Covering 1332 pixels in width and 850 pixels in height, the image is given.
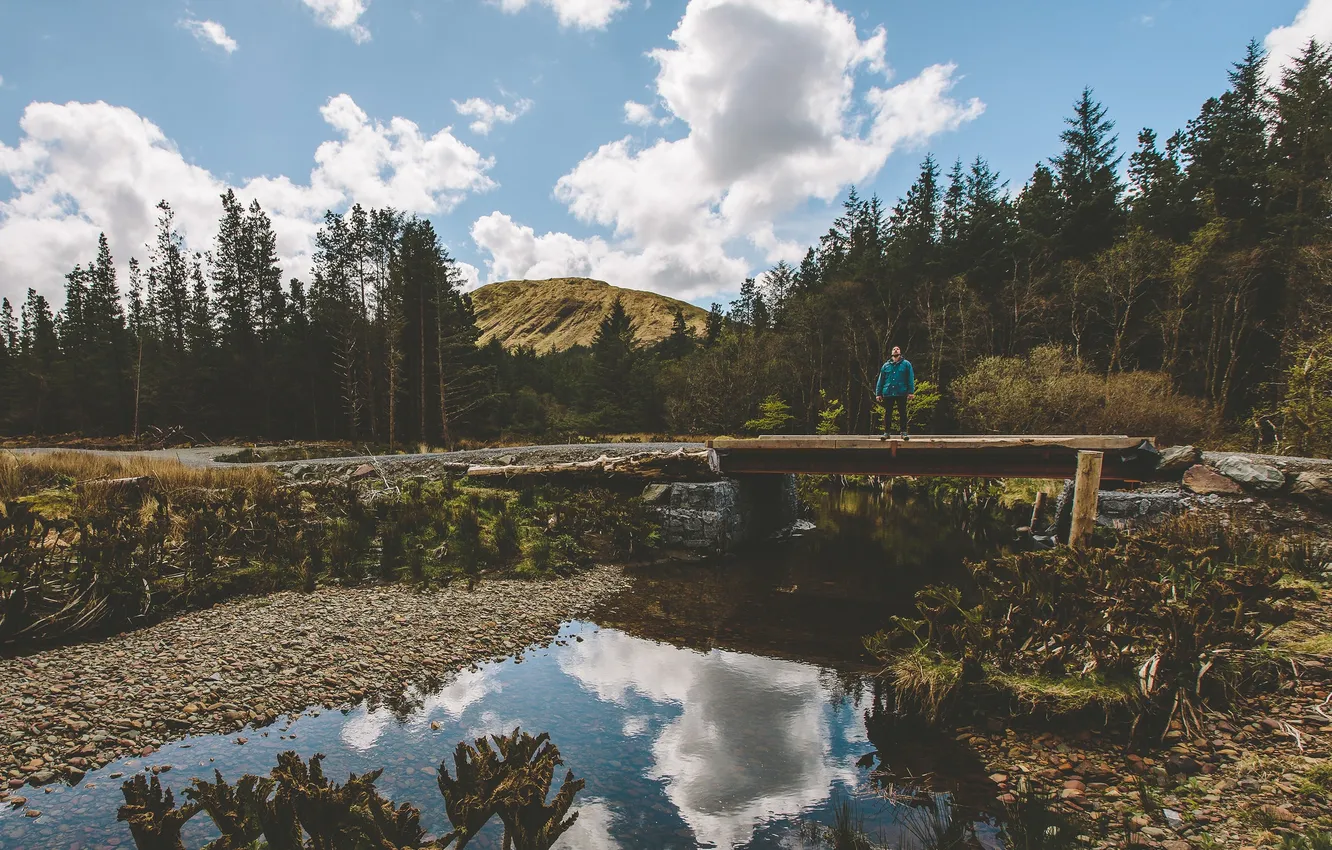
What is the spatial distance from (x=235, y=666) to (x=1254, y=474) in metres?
14.8

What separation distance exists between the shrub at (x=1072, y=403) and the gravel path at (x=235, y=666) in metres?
17.6

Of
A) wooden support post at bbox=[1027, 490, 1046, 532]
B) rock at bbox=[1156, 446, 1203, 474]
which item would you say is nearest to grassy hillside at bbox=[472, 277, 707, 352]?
wooden support post at bbox=[1027, 490, 1046, 532]

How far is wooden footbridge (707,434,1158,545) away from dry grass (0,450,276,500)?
11.0 metres

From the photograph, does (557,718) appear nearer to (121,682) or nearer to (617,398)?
(121,682)

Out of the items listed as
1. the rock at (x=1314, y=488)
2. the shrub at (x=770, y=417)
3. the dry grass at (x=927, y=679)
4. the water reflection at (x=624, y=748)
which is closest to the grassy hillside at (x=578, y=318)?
the shrub at (x=770, y=417)

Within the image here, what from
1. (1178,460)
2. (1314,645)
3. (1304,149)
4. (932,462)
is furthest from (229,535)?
(1304,149)

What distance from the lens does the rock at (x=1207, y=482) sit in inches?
360

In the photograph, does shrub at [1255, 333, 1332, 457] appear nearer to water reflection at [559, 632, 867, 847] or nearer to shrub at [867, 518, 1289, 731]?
shrub at [867, 518, 1289, 731]

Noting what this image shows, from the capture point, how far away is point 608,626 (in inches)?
329

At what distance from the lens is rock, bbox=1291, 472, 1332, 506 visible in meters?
8.41

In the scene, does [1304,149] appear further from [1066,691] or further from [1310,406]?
[1066,691]

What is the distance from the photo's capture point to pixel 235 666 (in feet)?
19.0

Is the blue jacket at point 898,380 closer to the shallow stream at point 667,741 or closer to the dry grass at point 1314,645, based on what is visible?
the shallow stream at point 667,741

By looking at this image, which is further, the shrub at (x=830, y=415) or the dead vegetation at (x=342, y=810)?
the shrub at (x=830, y=415)
